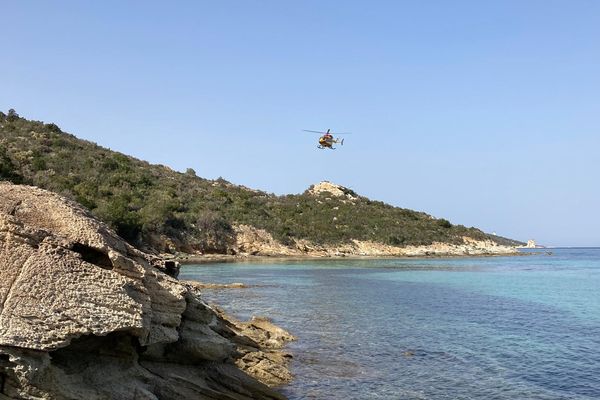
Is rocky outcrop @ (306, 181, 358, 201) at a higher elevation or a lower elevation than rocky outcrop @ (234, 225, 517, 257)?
higher

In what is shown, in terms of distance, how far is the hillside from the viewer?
58875 millimetres

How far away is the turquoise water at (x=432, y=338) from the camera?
14.3 m

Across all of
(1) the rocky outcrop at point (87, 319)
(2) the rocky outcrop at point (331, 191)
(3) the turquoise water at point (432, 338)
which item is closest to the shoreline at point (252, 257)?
(3) the turquoise water at point (432, 338)

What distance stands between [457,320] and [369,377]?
12.4 m

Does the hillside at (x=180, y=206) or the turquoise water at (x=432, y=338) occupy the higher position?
the hillside at (x=180, y=206)

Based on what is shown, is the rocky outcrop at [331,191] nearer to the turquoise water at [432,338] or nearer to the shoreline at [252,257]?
the shoreline at [252,257]

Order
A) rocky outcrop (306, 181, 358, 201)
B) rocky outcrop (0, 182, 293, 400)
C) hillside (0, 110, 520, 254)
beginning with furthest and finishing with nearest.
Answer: rocky outcrop (306, 181, 358, 201) → hillside (0, 110, 520, 254) → rocky outcrop (0, 182, 293, 400)

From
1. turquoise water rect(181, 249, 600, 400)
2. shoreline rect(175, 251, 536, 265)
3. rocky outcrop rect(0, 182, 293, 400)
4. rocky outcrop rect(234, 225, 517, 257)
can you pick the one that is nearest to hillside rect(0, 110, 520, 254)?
rocky outcrop rect(234, 225, 517, 257)

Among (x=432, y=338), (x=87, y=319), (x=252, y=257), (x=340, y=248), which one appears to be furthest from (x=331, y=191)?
(x=87, y=319)

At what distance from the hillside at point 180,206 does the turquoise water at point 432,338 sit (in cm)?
2495

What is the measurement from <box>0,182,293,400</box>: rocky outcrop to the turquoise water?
447 cm

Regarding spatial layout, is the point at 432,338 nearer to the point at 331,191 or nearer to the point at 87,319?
the point at 87,319

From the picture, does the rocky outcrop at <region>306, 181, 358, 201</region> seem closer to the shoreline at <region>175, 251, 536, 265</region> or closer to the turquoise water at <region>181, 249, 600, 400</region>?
the shoreline at <region>175, 251, 536, 265</region>

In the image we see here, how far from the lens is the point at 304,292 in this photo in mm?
36156
